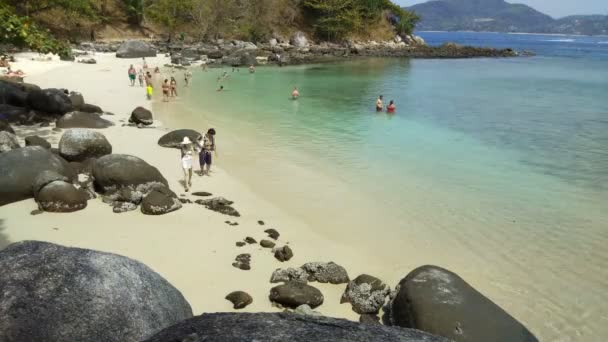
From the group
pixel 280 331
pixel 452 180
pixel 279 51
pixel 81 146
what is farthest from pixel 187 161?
pixel 279 51

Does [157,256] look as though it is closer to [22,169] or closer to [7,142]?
[22,169]

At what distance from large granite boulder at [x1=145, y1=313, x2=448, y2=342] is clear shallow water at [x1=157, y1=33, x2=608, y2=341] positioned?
6440mm

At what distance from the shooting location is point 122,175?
36.6 feet

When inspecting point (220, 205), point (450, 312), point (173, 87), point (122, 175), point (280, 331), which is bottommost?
point (220, 205)

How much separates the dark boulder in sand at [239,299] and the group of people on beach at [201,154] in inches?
221

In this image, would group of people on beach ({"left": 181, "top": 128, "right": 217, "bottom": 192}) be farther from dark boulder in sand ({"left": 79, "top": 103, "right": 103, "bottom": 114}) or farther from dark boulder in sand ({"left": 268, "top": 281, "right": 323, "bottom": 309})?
dark boulder in sand ({"left": 79, "top": 103, "right": 103, "bottom": 114})

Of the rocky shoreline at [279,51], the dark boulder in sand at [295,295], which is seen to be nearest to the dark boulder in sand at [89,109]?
the dark boulder in sand at [295,295]

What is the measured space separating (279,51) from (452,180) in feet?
188

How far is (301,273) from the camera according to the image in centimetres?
836

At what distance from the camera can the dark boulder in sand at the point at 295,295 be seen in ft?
24.3

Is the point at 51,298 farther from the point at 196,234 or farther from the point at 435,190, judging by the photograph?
the point at 435,190

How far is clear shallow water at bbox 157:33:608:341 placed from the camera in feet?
30.2

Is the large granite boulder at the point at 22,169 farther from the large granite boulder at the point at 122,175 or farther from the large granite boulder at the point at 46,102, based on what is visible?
the large granite boulder at the point at 46,102

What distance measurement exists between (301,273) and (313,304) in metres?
0.94
